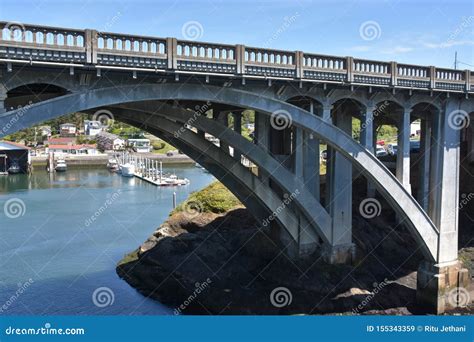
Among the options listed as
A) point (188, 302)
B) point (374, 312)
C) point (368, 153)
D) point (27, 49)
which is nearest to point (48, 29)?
point (27, 49)

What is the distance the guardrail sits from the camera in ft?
44.7

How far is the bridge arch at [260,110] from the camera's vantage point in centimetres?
1369

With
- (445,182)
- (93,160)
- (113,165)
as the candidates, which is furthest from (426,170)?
(93,160)

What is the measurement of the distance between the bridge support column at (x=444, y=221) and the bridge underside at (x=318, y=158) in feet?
0.14

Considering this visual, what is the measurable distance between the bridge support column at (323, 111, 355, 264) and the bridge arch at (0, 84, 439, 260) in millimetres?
1742

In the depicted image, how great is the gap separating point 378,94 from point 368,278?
7650mm

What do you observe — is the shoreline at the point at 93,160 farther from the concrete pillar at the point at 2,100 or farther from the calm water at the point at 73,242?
the concrete pillar at the point at 2,100

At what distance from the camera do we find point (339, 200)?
21703 millimetres

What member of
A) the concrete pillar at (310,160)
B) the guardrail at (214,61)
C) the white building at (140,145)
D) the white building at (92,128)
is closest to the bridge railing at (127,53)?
the guardrail at (214,61)

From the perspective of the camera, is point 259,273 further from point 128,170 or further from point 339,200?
point 128,170

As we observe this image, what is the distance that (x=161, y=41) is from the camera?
15.9 meters

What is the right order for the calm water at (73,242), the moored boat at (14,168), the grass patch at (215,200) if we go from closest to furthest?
the calm water at (73,242)
the grass patch at (215,200)
the moored boat at (14,168)

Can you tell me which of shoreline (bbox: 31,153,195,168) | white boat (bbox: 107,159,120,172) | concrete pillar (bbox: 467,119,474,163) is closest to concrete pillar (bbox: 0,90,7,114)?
concrete pillar (bbox: 467,119,474,163)

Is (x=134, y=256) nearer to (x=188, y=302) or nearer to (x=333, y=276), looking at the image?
(x=188, y=302)
